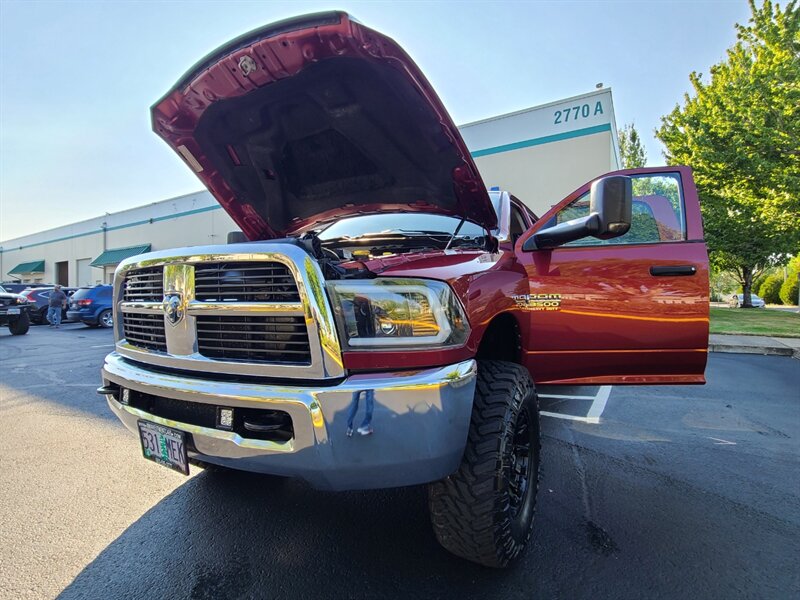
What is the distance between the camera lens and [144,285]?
2.21 m

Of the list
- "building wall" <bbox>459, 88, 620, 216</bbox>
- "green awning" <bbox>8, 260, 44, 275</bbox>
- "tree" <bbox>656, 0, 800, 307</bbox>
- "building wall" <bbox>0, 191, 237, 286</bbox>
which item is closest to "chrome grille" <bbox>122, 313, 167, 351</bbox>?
"building wall" <bbox>459, 88, 620, 216</bbox>

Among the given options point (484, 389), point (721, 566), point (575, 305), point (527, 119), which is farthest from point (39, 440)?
point (527, 119)

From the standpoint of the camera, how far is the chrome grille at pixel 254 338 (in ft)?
5.51

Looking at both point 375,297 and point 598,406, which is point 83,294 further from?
point 375,297

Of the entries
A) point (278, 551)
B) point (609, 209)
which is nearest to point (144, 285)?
point (278, 551)

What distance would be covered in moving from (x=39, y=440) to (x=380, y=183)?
Result: 11.5ft

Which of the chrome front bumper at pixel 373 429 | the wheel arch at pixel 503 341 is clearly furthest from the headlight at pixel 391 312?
the wheel arch at pixel 503 341

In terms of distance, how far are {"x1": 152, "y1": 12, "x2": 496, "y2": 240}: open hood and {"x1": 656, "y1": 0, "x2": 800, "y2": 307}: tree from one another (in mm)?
15206

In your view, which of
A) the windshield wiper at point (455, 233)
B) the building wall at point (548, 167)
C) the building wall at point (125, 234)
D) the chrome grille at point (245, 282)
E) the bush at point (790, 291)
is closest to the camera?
the chrome grille at point (245, 282)

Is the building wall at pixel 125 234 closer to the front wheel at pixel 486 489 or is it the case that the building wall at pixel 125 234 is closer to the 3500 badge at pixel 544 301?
the 3500 badge at pixel 544 301

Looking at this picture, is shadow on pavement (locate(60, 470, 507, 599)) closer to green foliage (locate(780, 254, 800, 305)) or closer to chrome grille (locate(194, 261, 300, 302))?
chrome grille (locate(194, 261, 300, 302))

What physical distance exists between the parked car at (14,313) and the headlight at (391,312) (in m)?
14.2

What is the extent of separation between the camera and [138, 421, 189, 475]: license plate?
1839 millimetres

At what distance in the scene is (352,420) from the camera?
4.90 feet
